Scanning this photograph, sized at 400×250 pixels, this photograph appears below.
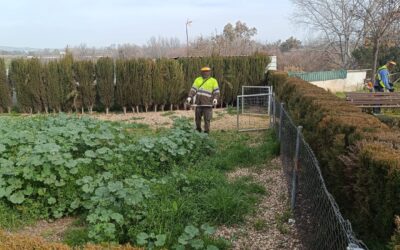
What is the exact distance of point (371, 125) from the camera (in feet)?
11.4

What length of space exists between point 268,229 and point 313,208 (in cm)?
76

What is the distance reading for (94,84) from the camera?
14.3 metres

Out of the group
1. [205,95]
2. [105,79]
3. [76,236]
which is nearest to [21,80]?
[105,79]

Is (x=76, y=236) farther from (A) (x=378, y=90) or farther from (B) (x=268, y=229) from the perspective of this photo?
(A) (x=378, y=90)

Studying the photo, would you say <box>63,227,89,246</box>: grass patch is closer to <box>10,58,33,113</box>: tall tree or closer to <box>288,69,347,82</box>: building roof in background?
<box>10,58,33,113</box>: tall tree

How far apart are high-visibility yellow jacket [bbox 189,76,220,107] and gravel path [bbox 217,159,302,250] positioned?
3736 millimetres

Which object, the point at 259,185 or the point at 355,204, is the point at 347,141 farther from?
the point at 259,185

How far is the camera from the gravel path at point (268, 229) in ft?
12.4

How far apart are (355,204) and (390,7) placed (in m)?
18.7

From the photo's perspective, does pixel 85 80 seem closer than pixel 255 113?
No

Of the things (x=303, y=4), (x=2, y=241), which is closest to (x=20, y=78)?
(x=2, y=241)

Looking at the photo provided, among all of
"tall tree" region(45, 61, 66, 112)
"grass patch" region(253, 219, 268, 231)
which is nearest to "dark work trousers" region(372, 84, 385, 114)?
"grass patch" region(253, 219, 268, 231)

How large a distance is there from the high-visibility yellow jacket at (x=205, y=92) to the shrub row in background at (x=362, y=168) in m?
4.43

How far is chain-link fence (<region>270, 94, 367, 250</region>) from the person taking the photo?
2301 mm
